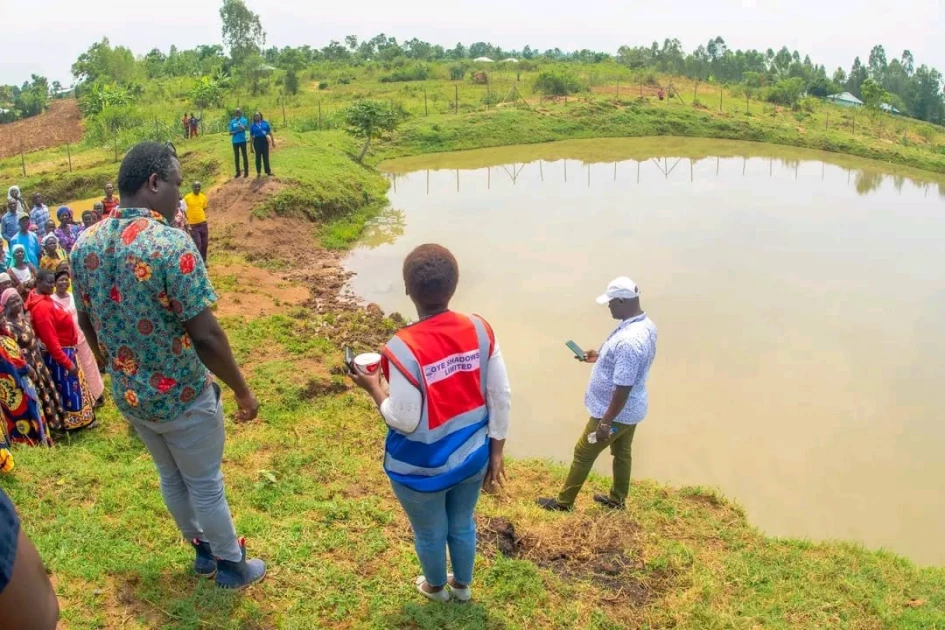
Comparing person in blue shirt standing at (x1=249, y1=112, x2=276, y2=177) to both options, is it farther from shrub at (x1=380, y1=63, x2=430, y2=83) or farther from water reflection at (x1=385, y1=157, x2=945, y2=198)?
shrub at (x1=380, y1=63, x2=430, y2=83)

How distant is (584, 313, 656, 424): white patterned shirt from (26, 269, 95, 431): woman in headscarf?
3966 mm

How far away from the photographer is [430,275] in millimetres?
2643

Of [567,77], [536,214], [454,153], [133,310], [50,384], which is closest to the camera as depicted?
[133,310]

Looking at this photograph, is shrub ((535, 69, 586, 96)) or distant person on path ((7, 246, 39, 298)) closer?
distant person on path ((7, 246, 39, 298))

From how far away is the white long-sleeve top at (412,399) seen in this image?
261 cm

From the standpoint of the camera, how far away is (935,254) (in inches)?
504

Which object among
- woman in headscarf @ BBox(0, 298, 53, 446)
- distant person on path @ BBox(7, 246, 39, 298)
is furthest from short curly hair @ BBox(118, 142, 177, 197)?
distant person on path @ BBox(7, 246, 39, 298)

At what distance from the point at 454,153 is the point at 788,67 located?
45136 mm

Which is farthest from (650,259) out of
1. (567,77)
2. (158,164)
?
(567,77)

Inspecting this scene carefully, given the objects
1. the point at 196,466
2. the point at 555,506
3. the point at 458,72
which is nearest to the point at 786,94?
the point at 458,72

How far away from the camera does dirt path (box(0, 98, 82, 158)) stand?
24125 mm

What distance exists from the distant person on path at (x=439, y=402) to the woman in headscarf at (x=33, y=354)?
3507 mm

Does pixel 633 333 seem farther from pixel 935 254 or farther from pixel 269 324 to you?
pixel 935 254

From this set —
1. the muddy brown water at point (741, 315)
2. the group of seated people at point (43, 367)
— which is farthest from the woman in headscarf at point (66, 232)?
the muddy brown water at point (741, 315)
